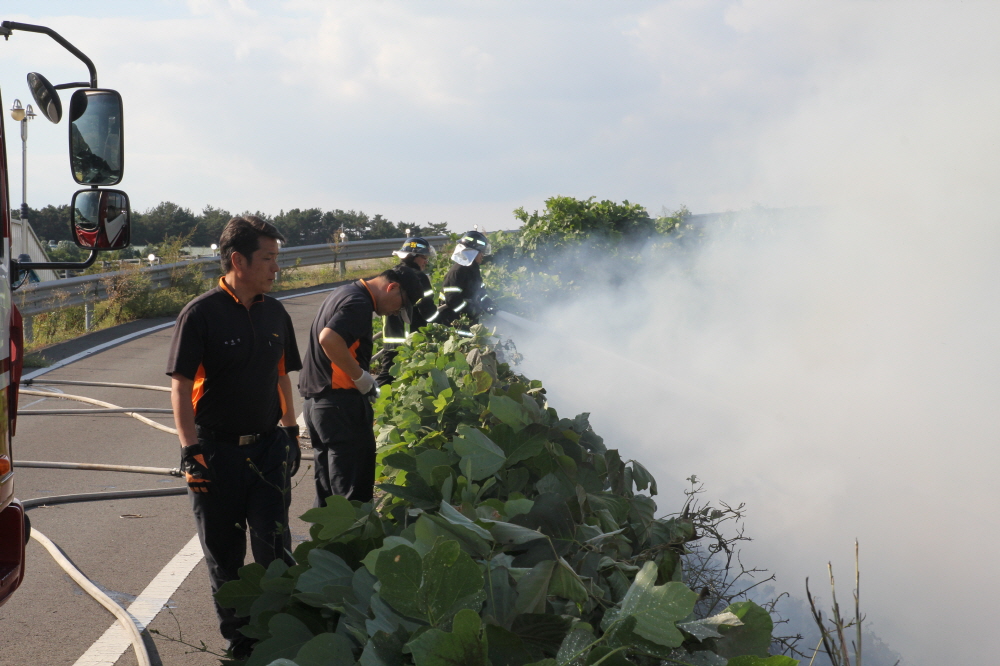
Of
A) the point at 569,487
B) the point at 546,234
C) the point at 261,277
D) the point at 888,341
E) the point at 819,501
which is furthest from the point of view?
the point at 546,234

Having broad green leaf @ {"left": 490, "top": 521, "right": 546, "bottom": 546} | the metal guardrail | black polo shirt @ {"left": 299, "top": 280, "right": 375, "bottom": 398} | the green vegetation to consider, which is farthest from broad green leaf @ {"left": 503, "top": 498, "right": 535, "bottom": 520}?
the metal guardrail

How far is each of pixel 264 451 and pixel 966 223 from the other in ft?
20.1

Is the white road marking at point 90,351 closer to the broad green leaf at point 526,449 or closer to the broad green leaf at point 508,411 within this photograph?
the broad green leaf at point 508,411

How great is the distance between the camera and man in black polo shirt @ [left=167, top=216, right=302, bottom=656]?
144 inches

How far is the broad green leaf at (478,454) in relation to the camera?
2.35 metres

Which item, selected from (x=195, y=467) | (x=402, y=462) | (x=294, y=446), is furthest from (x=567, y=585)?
(x=294, y=446)

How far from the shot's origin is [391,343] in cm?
802

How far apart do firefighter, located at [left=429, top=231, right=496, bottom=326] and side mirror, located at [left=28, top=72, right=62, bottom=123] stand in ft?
16.0

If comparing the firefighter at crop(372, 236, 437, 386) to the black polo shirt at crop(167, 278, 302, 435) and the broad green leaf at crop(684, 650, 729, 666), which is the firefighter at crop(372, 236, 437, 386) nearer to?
the black polo shirt at crop(167, 278, 302, 435)

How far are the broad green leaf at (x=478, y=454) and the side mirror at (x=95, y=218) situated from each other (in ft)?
7.26

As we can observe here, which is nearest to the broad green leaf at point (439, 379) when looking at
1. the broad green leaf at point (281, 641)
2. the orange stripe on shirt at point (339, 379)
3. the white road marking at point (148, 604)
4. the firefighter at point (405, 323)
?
the orange stripe on shirt at point (339, 379)

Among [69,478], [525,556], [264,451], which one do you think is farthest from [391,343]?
[525,556]

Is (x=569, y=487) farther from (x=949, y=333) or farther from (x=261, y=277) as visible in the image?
(x=949, y=333)

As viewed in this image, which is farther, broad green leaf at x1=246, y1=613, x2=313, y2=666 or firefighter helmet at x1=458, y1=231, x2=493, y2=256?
firefighter helmet at x1=458, y1=231, x2=493, y2=256
